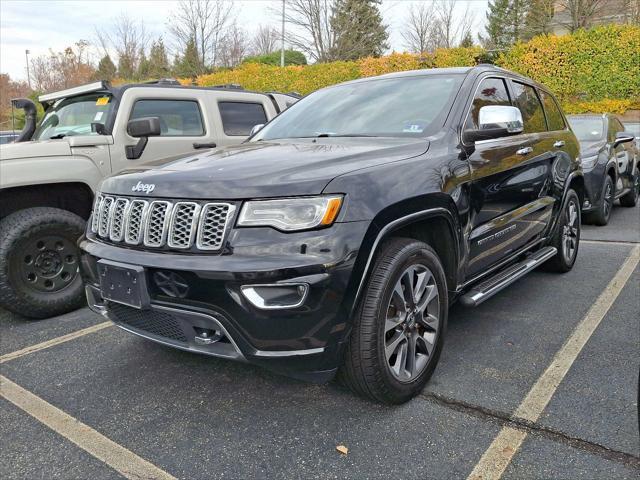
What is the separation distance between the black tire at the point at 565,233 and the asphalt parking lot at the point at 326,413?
3.31 feet

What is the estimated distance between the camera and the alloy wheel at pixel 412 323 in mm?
2504

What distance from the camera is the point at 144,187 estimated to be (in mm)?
2492

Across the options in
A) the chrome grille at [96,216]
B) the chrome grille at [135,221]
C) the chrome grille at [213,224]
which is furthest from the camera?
the chrome grille at [96,216]

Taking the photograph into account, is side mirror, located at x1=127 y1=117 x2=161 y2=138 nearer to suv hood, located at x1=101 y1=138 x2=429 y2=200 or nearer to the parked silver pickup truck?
the parked silver pickup truck

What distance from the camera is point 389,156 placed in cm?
258

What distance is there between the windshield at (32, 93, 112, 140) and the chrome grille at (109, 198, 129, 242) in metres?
2.38

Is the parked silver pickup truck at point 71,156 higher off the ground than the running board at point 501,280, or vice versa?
the parked silver pickup truck at point 71,156

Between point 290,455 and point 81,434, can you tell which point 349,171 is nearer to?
point 290,455

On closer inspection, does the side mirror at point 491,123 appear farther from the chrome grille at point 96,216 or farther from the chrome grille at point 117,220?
the chrome grille at point 96,216

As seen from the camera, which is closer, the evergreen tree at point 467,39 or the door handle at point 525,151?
the door handle at point 525,151

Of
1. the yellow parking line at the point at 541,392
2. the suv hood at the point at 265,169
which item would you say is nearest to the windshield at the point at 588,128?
the yellow parking line at the point at 541,392

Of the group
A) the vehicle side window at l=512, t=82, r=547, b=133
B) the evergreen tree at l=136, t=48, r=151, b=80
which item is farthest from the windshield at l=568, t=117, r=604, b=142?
the evergreen tree at l=136, t=48, r=151, b=80

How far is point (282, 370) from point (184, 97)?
381 cm

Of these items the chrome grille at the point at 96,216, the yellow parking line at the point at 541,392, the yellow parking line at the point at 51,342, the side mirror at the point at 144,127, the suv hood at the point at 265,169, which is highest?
the side mirror at the point at 144,127
